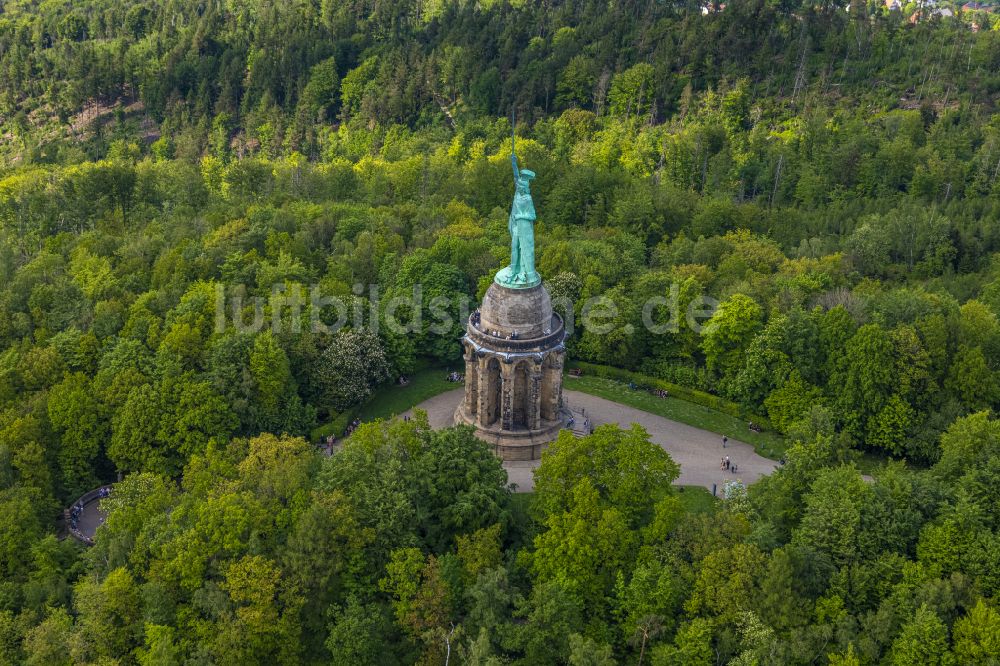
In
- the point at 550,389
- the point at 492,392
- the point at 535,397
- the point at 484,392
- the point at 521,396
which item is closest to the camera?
the point at 535,397

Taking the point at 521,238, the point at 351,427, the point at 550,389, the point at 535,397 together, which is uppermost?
the point at 521,238

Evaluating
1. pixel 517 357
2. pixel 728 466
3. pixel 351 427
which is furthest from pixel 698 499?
pixel 351 427

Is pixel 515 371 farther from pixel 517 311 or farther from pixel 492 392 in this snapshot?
pixel 517 311

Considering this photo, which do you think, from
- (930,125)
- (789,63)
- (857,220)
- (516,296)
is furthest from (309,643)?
(789,63)

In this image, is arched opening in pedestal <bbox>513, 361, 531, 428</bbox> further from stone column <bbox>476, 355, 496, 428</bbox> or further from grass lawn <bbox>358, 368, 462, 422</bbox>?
grass lawn <bbox>358, 368, 462, 422</bbox>

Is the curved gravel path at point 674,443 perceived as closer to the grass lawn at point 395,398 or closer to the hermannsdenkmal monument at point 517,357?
the grass lawn at point 395,398

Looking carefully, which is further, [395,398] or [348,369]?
[395,398]
